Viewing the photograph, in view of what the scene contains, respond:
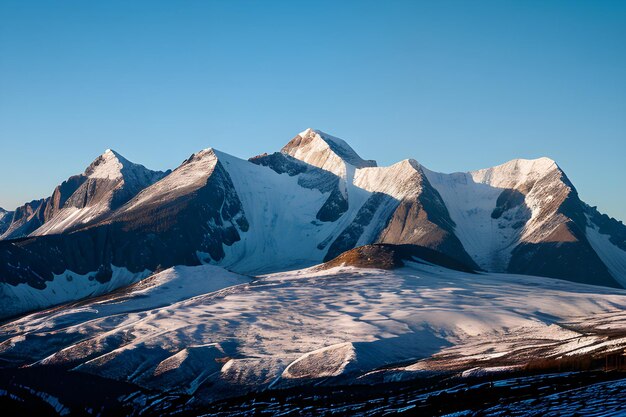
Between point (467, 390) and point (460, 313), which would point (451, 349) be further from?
point (467, 390)

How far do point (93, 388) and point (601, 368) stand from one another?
6833cm

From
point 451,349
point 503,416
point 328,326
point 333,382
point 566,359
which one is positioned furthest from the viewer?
point 328,326

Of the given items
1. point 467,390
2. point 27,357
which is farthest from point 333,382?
point 27,357

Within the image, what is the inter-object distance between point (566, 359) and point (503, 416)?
110 ft

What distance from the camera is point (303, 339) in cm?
16050

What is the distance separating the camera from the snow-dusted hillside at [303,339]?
128 metres

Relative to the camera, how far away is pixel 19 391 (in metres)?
131

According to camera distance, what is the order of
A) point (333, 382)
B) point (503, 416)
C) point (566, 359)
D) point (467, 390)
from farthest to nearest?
1. point (333, 382)
2. point (566, 359)
3. point (467, 390)
4. point (503, 416)

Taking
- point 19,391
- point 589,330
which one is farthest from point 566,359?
point 19,391

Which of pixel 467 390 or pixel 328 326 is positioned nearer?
pixel 467 390

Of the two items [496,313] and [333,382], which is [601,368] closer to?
[333,382]

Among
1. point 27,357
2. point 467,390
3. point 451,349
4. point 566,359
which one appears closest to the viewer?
point 467,390

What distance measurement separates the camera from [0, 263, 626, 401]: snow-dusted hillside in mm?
128125

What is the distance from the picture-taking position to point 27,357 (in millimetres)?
158500
